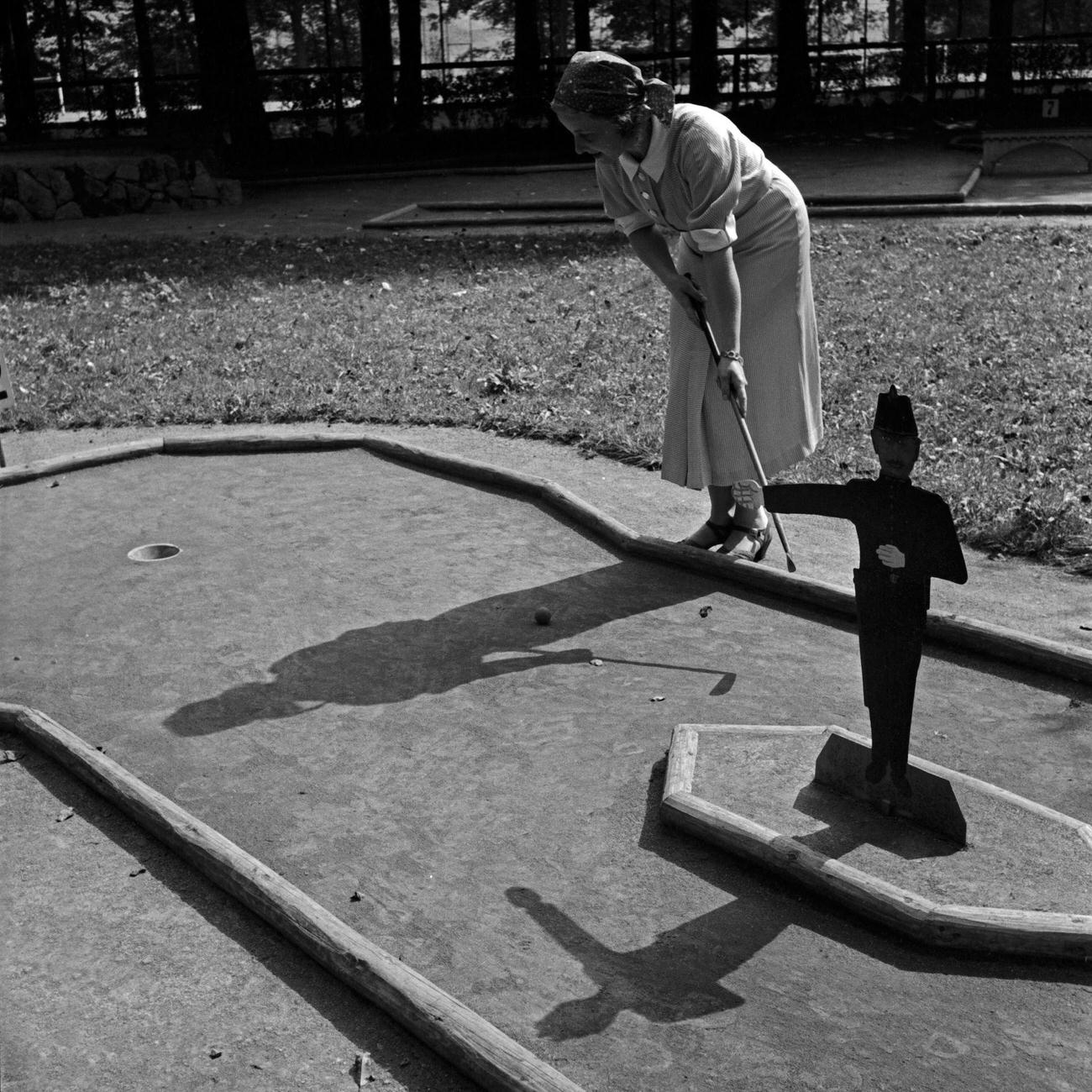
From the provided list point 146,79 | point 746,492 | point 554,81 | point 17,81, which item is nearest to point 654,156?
point 746,492

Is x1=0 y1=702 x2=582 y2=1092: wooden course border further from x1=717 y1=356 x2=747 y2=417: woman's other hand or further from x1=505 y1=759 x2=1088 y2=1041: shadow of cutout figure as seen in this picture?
x1=717 y1=356 x2=747 y2=417: woman's other hand

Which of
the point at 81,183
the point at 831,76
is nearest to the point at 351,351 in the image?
the point at 81,183

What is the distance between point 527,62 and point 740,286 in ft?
80.6

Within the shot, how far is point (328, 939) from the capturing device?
3545mm

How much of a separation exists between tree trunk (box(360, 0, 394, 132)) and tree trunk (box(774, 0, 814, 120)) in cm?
774

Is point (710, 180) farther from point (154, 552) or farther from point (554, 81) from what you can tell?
point (554, 81)

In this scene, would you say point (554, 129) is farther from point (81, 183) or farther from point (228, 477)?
point (228, 477)

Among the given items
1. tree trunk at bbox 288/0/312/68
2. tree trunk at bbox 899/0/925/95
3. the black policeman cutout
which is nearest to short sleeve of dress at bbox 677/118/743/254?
the black policeman cutout

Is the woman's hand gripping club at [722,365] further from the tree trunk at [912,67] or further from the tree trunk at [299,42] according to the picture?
the tree trunk at [299,42]

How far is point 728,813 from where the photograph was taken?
404 centimetres

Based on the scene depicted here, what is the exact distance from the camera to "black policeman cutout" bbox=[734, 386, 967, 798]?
370cm

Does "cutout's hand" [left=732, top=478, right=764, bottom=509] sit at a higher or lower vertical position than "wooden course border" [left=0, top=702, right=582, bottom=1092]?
higher

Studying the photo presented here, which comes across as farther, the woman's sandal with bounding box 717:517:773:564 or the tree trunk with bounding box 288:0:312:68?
the tree trunk with bounding box 288:0:312:68

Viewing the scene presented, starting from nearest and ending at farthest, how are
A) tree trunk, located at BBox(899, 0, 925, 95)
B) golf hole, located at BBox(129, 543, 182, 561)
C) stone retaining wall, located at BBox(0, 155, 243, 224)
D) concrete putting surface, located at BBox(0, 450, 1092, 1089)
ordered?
1. concrete putting surface, located at BBox(0, 450, 1092, 1089)
2. golf hole, located at BBox(129, 543, 182, 561)
3. stone retaining wall, located at BBox(0, 155, 243, 224)
4. tree trunk, located at BBox(899, 0, 925, 95)
